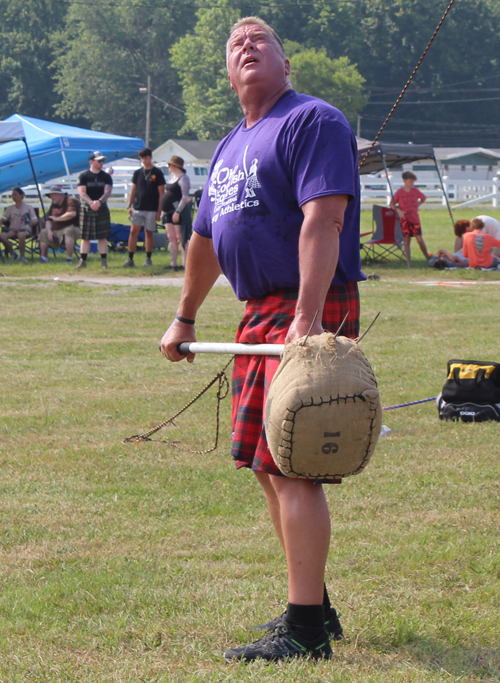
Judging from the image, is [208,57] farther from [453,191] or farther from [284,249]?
[284,249]

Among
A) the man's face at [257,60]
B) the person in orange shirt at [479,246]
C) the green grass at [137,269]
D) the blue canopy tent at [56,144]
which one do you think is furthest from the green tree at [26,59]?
the man's face at [257,60]

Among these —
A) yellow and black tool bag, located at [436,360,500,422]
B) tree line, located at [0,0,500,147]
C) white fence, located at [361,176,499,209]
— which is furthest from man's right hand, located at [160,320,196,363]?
tree line, located at [0,0,500,147]

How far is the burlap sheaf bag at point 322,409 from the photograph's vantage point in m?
2.33

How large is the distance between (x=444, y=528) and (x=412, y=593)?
69cm

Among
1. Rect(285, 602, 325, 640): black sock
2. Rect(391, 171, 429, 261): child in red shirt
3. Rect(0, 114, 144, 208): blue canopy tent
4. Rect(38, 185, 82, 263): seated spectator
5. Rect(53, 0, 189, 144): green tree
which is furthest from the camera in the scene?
Rect(53, 0, 189, 144): green tree

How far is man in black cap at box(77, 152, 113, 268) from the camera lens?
47.8ft

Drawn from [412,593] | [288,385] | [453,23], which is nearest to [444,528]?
[412,593]

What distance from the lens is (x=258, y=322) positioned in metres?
2.79

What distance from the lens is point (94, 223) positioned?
1467cm

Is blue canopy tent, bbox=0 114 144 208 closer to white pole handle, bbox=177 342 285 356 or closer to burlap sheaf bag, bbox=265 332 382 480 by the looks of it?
white pole handle, bbox=177 342 285 356

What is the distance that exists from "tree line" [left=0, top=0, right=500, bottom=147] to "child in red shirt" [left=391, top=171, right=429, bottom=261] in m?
69.9

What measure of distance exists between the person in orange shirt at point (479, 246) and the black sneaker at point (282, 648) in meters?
12.5

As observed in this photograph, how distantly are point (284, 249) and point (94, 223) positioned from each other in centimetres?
1245

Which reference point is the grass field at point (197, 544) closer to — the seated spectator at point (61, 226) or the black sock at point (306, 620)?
the black sock at point (306, 620)
